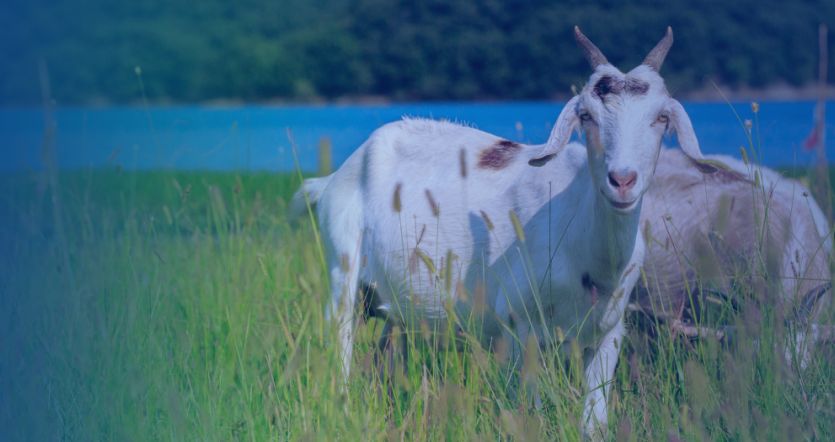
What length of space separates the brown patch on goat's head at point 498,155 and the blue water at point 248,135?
0.28 meters

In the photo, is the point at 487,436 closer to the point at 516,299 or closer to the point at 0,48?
the point at 516,299

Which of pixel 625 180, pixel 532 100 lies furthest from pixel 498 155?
pixel 532 100

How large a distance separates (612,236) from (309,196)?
6.13 feet

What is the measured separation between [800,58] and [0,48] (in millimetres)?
10192

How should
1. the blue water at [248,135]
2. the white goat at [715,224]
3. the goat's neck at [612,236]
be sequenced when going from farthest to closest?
1. the blue water at [248,135]
2. the white goat at [715,224]
3. the goat's neck at [612,236]

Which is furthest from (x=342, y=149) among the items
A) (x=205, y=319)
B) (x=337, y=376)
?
(x=337, y=376)

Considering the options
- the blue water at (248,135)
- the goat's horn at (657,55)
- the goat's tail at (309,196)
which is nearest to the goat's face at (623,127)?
the goat's horn at (657,55)

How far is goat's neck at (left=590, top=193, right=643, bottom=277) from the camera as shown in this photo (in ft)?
10.1

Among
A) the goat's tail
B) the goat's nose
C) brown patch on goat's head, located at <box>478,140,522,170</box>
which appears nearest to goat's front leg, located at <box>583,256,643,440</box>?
the goat's nose

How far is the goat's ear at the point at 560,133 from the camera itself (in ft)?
9.62

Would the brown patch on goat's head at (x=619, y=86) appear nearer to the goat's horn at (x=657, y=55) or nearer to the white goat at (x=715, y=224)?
the goat's horn at (x=657, y=55)

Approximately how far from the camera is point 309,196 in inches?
178

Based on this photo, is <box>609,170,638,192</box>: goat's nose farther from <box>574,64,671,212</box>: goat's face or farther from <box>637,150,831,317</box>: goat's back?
<box>637,150,831,317</box>: goat's back

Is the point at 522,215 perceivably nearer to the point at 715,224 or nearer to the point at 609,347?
the point at 609,347
